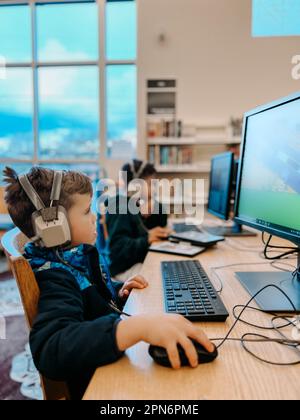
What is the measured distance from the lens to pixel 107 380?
0.48m

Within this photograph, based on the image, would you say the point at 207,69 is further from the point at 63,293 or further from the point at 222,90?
the point at 63,293

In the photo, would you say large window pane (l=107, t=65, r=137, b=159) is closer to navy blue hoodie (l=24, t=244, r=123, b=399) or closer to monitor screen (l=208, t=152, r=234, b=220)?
monitor screen (l=208, t=152, r=234, b=220)

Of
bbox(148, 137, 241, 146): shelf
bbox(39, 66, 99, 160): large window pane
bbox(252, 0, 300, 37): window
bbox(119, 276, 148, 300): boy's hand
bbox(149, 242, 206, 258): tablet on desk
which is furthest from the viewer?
bbox(39, 66, 99, 160): large window pane

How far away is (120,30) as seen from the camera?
13.3 feet

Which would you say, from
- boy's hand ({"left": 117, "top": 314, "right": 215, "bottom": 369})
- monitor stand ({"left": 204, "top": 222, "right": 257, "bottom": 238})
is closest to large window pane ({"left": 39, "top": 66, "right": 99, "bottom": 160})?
monitor stand ({"left": 204, "top": 222, "right": 257, "bottom": 238})

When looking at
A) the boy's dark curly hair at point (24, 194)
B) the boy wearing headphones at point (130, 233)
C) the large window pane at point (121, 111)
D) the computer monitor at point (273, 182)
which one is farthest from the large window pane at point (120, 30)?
the boy's dark curly hair at point (24, 194)

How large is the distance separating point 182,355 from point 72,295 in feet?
0.88

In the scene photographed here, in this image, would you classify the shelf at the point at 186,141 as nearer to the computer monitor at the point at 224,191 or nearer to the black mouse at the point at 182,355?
the computer monitor at the point at 224,191

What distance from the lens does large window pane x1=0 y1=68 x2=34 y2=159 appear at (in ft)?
13.8

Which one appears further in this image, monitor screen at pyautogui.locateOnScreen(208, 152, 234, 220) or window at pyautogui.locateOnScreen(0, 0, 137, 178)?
window at pyautogui.locateOnScreen(0, 0, 137, 178)

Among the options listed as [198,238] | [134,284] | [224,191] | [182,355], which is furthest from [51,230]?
[224,191]

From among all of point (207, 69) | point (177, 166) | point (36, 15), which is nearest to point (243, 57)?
point (207, 69)

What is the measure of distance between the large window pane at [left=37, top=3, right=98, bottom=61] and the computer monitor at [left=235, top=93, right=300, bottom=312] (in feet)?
12.0

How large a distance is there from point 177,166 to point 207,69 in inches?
48.7
